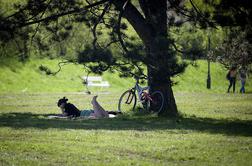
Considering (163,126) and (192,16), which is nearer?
(163,126)

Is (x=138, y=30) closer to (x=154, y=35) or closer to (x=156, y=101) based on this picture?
(x=154, y=35)

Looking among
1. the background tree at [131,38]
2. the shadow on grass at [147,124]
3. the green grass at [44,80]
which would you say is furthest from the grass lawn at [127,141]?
the green grass at [44,80]

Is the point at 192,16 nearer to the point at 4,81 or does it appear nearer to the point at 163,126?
the point at 163,126

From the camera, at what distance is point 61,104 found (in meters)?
21.4

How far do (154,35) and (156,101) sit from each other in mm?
2421

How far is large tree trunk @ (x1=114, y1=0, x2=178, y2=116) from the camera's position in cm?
1919

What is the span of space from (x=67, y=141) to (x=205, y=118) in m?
8.87

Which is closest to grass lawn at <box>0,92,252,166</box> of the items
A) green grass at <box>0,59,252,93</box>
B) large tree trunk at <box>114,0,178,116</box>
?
large tree trunk at <box>114,0,178,116</box>

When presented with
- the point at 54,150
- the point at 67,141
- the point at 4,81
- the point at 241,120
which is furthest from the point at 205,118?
the point at 4,81

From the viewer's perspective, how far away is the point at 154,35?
844 inches

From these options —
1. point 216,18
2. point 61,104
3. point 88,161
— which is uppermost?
point 216,18

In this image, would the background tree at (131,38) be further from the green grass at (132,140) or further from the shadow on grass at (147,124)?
the green grass at (132,140)

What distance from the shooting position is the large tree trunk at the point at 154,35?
1919 centimetres

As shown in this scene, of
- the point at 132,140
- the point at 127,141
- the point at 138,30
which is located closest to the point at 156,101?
Answer: the point at 138,30
